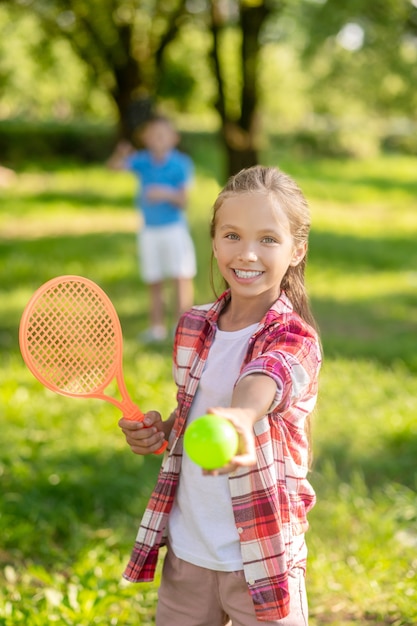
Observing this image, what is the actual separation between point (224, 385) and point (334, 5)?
248 inches

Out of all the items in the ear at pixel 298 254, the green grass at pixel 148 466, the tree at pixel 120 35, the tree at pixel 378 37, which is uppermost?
the tree at pixel 120 35

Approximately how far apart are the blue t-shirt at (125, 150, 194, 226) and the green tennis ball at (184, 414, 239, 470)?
4.42 meters

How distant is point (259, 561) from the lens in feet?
5.63

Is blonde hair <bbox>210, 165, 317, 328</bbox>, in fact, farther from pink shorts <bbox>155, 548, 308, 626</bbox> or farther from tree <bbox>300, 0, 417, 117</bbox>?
tree <bbox>300, 0, 417, 117</bbox>

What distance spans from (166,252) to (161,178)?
509mm

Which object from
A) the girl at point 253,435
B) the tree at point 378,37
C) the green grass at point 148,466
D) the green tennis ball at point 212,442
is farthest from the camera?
the tree at point 378,37

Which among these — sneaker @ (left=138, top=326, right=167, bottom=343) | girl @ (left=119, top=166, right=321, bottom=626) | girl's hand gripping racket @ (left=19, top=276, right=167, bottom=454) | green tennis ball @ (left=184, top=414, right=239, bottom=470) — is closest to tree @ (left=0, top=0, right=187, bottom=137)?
sneaker @ (left=138, top=326, right=167, bottom=343)

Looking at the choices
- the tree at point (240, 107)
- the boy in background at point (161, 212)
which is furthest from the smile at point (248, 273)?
the tree at point (240, 107)

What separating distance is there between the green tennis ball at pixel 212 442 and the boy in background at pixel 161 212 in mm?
4327

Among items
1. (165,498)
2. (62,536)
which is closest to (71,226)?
(62,536)

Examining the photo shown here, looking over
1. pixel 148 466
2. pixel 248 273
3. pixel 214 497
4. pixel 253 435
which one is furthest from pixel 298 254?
pixel 148 466

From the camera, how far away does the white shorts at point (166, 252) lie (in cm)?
576

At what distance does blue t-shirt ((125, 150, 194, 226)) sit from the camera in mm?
5633

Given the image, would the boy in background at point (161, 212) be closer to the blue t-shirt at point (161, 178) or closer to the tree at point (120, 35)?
the blue t-shirt at point (161, 178)
